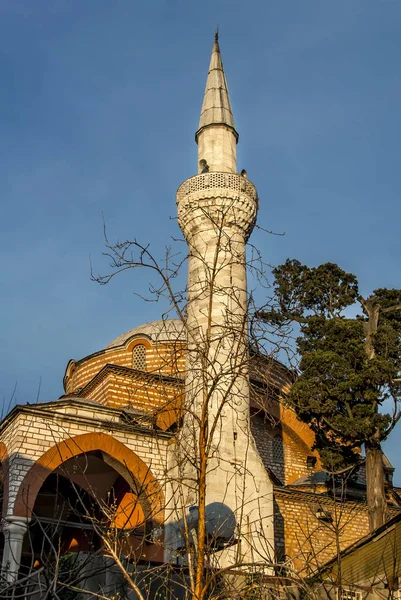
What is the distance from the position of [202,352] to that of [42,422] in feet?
23.9

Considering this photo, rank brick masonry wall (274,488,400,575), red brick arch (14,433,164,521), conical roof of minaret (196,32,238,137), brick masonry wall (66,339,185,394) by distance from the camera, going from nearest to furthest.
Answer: red brick arch (14,433,164,521) < brick masonry wall (274,488,400,575) < conical roof of minaret (196,32,238,137) < brick masonry wall (66,339,185,394)

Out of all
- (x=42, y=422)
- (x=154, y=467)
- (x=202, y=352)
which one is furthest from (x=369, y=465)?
(x=202, y=352)

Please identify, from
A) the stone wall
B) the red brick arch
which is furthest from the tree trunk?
the red brick arch

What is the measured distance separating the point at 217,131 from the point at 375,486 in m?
7.81

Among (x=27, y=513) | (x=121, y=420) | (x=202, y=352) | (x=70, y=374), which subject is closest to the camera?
(x=202, y=352)

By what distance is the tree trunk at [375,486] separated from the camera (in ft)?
43.0

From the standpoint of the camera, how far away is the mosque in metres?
10.2

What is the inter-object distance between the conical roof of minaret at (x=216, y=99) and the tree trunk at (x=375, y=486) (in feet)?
23.5

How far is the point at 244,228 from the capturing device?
14.2 meters

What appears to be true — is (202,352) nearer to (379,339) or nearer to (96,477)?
(96,477)

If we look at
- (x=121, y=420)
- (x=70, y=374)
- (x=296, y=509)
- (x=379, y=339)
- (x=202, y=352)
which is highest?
(x=70, y=374)

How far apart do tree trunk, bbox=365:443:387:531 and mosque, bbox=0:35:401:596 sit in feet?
1.95

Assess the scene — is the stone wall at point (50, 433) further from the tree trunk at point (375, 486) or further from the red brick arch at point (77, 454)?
the tree trunk at point (375, 486)

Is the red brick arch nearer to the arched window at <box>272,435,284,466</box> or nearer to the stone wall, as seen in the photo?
the stone wall
